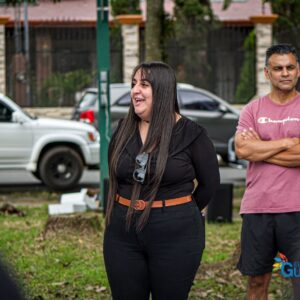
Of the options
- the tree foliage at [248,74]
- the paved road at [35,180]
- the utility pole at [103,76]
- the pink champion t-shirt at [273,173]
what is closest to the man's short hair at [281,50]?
the pink champion t-shirt at [273,173]

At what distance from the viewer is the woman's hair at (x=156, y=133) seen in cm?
456

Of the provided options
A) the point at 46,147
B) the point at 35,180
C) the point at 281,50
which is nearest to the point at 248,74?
the point at 35,180

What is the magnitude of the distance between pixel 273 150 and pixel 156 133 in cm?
95

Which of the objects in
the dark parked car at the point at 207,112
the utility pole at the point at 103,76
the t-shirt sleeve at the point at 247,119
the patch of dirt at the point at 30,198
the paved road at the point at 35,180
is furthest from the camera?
the dark parked car at the point at 207,112

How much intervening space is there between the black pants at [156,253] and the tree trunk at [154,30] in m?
9.06

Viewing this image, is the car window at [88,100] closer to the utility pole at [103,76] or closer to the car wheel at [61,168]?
the car wheel at [61,168]

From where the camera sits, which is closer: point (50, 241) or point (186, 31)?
point (50, 241)

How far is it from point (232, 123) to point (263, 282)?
46.2 ft

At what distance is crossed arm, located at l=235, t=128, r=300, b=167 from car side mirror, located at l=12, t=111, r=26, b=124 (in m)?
10.1

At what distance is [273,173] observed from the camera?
540cm

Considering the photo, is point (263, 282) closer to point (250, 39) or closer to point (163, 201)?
point (163, 201)

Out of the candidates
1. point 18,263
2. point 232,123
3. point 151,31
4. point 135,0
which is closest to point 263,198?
point 18,263

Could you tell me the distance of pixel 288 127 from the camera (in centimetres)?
539

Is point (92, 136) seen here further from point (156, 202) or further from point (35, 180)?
point (156, 202)
